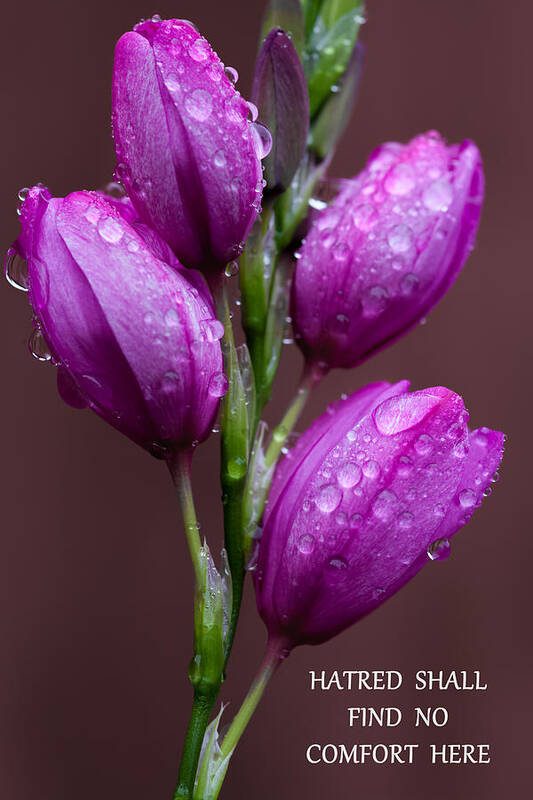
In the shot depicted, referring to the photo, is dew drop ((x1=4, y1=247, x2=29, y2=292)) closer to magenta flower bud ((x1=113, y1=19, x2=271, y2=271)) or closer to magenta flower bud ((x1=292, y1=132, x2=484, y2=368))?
magenta flower bud ((x1=113, y1=19, x2=271, y2=271))

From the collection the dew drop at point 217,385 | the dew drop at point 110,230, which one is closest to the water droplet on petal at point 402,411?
the dew drop at point 217,385

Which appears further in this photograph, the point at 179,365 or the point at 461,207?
the point at 461,207

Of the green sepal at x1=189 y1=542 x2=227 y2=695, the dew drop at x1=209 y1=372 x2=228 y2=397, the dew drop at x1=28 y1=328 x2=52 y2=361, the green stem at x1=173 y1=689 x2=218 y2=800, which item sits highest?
the dew drop at x1=28 y1=328 x2=52 y2=361

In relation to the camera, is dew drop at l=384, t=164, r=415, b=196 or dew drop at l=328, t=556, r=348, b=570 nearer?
dew drop at l=328, t=556, r=348, b=570

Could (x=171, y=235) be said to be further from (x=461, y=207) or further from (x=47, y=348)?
(x=461, y=207)

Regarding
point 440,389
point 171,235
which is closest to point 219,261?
point 171,235

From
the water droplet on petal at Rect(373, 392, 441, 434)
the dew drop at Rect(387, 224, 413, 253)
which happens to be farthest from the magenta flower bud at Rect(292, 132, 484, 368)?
the water droplet on petal at Rect(373, 392, 441, 434)

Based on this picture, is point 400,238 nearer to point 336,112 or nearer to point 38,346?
point 336,112
